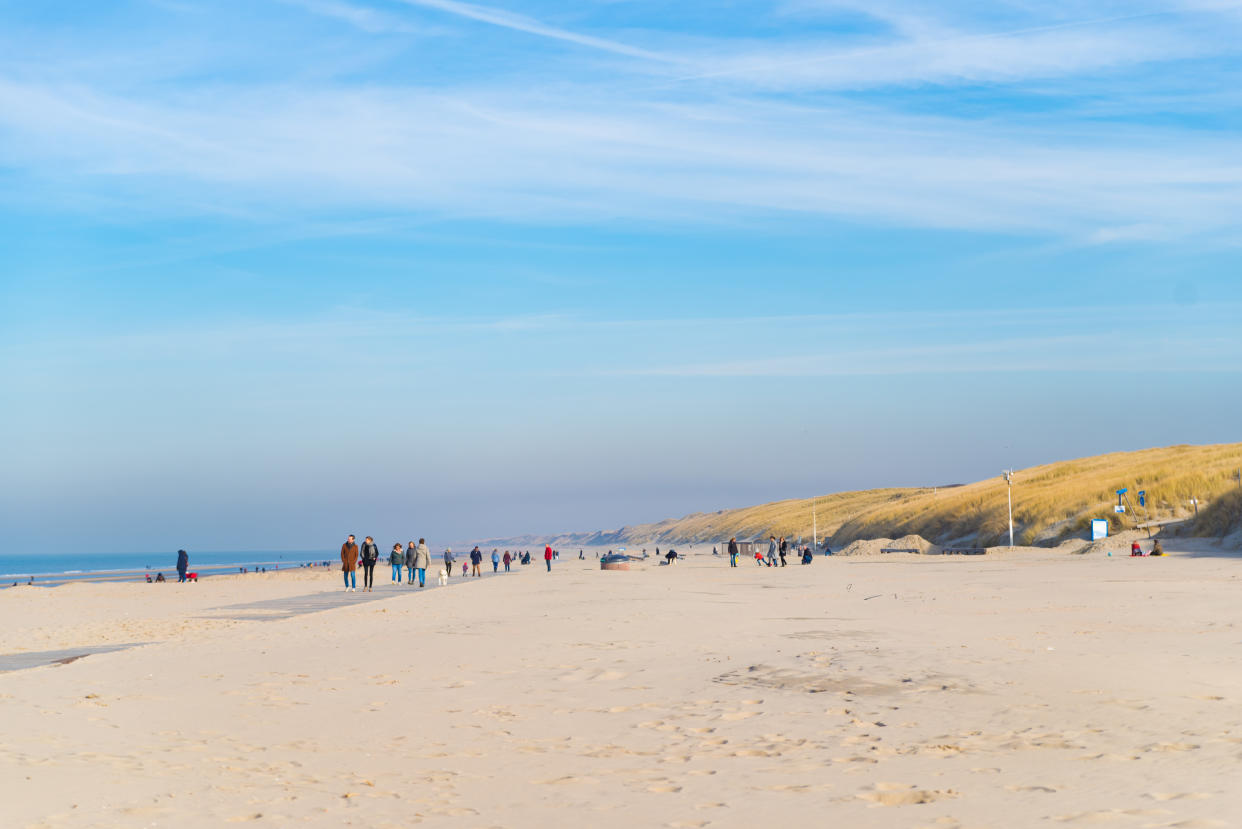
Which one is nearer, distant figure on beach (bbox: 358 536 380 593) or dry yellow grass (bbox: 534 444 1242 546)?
distant figure on beach (bbox: 358 536 380 593)

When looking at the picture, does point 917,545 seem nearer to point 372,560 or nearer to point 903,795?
point 372,560

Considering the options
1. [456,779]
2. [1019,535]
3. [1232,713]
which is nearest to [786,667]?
[1232,713]

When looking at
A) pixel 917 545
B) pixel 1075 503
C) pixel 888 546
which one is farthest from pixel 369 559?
pixel 1075 503

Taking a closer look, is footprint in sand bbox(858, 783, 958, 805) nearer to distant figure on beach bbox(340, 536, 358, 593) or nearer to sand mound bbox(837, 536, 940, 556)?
distant figure on beach bbox(340, 536, 358, 593)

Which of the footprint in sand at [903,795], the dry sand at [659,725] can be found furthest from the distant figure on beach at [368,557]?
the footprint in sand at [903,795]

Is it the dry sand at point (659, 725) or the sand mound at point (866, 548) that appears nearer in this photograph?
the dry sand at point (659, 725)

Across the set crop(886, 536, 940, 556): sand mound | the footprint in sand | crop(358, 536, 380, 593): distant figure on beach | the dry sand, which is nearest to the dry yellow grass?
crop(886, 536, 940, 556): sand mound

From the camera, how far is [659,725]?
31.2ft

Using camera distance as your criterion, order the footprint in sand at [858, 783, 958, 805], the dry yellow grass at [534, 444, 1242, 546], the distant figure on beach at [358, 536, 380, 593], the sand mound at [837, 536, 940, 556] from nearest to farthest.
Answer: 1. the footprint in sand at [858, 783, 958, 805]
2. the distant figure on beach at [358, 536, 380, 593]
3. the dry yellow grass at [534, 444, 1242, 546]
4. the sand mound at [837, 536, 940, 556]

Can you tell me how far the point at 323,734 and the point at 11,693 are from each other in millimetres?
5209

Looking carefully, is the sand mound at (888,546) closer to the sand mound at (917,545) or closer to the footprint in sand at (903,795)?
the sand mound at (917,545)

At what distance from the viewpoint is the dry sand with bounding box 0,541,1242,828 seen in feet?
22.4

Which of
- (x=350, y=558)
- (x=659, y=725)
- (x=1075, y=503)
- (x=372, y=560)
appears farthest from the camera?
(x=1075, y=503)

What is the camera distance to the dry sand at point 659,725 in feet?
22.4
